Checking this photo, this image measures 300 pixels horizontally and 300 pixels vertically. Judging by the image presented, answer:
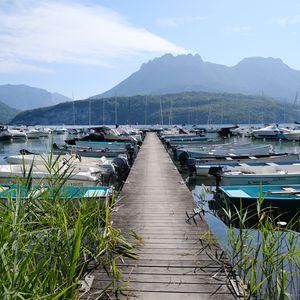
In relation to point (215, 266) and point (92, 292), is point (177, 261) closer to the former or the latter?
point (215, 266)

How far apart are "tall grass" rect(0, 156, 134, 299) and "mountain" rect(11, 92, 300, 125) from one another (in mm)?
129348

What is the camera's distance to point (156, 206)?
905 centimetres

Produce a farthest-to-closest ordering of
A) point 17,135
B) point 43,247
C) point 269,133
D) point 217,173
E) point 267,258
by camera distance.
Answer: point 17,135 → point 269,133 → point 217,173 → point 267,258 → point 43,247

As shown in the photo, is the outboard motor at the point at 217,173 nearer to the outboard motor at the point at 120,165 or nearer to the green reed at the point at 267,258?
the outboard motor at the point at 120,165

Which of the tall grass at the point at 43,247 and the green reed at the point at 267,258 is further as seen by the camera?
the green reed at the point at 267,258

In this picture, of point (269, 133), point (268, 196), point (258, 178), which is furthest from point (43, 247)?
point (269, 133)

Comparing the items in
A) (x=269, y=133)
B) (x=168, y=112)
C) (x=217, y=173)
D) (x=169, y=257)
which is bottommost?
(x=168, y=112)

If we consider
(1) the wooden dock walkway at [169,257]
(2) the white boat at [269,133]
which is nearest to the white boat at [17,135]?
(2) the white boat at [269,133]

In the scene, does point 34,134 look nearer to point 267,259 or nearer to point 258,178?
point 258,178

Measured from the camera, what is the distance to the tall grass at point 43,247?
2.76 meters

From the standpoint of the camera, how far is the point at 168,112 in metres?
145

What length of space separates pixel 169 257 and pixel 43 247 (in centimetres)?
260

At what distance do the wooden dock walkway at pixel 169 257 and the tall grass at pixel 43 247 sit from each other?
43 centimetres

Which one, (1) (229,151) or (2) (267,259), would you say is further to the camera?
(1) (229,151)
